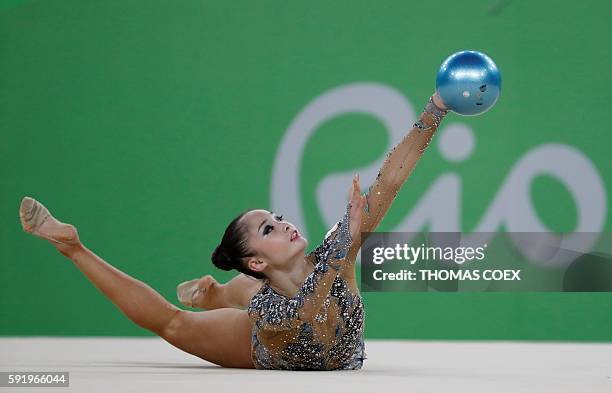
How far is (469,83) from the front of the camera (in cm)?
277

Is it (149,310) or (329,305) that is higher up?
(329,305)

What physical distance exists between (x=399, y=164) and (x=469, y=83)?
34 cm

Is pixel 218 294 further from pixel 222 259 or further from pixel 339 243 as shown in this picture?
pixel 339 243

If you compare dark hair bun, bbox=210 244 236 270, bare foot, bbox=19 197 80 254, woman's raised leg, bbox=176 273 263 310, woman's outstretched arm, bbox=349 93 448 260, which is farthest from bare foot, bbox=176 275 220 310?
woman's outstretched arm, bbox=349 93 448 260

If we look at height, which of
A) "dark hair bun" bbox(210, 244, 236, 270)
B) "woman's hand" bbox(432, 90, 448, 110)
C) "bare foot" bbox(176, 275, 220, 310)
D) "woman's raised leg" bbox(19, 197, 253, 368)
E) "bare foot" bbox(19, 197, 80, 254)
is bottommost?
"woman's raised leg" bbox(19, 197, 253, 368)

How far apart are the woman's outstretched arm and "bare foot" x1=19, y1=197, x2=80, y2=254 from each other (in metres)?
1.04

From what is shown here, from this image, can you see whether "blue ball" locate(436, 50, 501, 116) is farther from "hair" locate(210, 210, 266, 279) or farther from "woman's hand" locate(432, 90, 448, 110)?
"hair" locate(210, 210, 266, 279)

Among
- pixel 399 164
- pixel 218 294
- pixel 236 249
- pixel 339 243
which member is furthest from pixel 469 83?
pixel 218 294

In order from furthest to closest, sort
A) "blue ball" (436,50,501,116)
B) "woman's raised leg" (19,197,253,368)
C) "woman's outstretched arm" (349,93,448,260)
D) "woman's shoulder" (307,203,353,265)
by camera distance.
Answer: "woman's raised leg" (19,197,253,368) → "woman's outstretched arm" (349,93,448,260) → "blue ball" (436,50,501,116) → "woman's shoulder" (307,203,353,265)

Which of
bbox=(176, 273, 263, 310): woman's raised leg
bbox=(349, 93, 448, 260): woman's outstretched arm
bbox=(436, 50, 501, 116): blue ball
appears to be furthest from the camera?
bbox=(176, 273, 263, 310): woman's raised leg

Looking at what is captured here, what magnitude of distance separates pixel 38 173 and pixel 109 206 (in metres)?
0.53

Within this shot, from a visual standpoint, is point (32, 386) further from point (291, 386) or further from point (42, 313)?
point (42, 313)

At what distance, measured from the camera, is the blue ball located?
9.09 ft

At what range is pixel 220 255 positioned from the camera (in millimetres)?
2959
